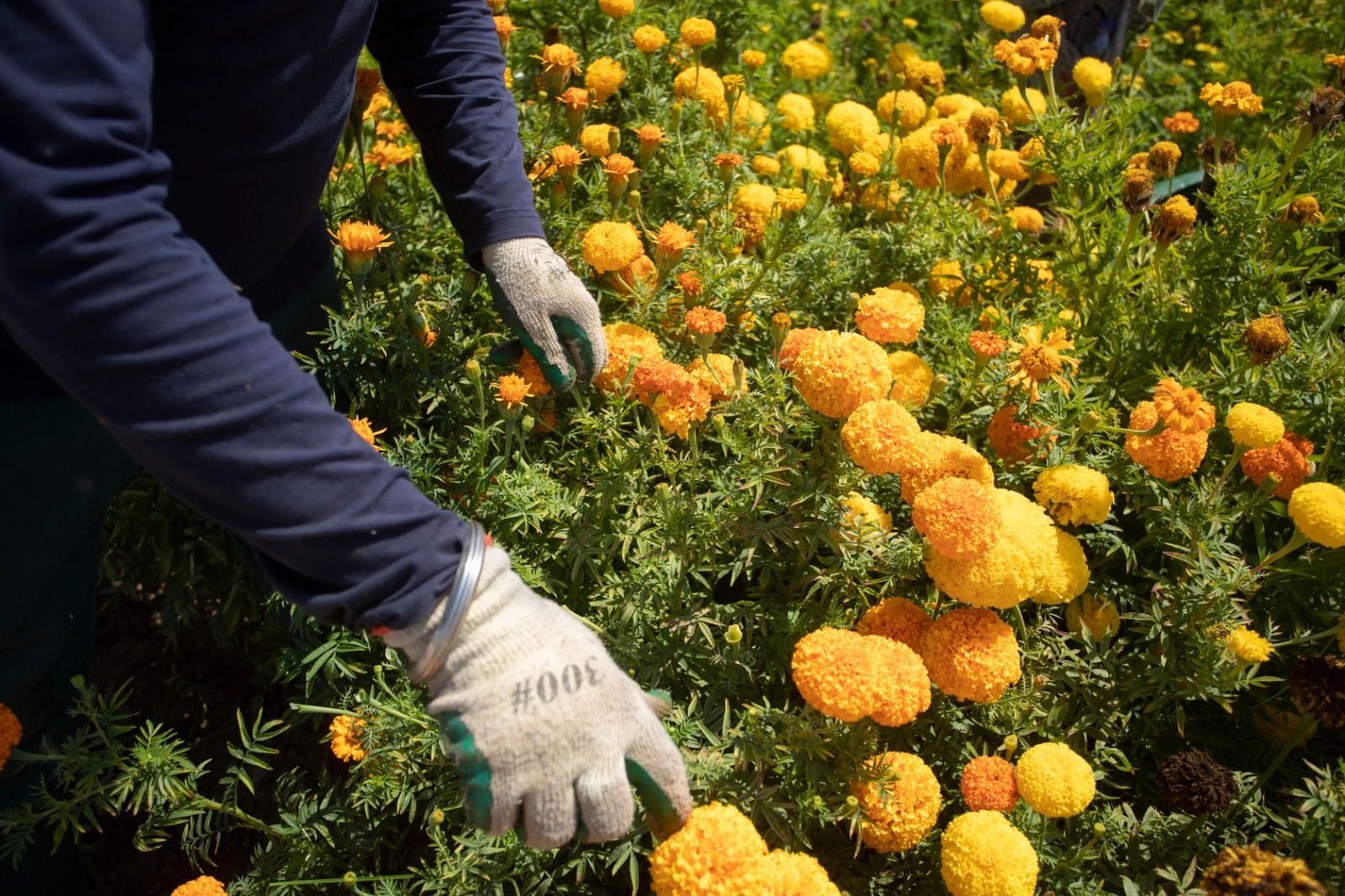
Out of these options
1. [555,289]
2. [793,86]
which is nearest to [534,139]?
[555,289]

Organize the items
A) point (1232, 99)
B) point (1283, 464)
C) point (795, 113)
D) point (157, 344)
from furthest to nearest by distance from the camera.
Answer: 1. point (795, 113)
2. point (1232, 99)
3. point (1283, 464)
4. point (157, 344)

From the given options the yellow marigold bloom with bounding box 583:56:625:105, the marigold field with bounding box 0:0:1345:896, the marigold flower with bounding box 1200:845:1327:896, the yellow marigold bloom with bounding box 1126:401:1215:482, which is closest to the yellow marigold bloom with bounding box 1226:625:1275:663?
the marigold field with bounding box 0:0:1345:896

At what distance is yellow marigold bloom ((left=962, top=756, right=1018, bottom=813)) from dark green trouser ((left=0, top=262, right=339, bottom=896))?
1.54 m

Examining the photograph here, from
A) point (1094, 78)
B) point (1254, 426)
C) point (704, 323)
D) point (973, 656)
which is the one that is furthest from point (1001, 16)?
point (973, 656)

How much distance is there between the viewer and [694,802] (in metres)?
1.52

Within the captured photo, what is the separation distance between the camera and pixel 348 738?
163 centimetres

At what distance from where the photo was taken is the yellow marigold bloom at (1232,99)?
7.20 ft

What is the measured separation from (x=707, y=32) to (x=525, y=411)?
4.01 feet

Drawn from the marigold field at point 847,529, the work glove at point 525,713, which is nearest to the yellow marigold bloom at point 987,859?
the marigold field at point 847,529

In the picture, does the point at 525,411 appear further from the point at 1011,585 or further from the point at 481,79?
the point at 1011,585

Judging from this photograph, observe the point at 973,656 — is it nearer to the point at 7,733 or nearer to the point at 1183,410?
the point at 1183,410

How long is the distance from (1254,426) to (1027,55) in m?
1.09

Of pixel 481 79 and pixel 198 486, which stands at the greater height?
pixel 481 79

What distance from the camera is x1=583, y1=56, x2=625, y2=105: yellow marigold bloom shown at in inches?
95.7
